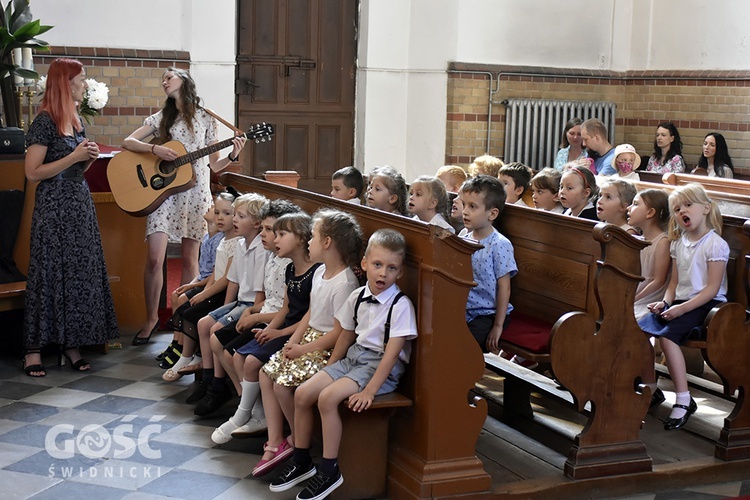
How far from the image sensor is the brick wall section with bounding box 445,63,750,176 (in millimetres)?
9445

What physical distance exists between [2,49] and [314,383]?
424 cm

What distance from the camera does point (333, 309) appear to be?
3.83m

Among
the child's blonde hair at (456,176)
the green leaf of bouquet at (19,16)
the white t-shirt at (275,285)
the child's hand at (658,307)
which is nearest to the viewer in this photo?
the child's hand at (658,307)

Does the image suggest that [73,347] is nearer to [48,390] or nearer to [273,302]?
[48,390]

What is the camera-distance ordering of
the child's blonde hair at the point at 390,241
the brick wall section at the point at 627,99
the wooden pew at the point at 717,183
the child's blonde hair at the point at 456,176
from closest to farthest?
the child's blonde hair at the point at 390,241 < the child's blonde hair at the point at 456,176 < the wooden pew at the point at 717,183 < the brick wall section at the point at 627,99

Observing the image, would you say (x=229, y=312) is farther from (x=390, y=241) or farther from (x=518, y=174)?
(x=518, y=174)

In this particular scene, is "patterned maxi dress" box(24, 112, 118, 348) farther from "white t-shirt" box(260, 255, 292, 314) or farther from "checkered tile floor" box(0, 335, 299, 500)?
"white t-shirt" box(260, 255, 292, 314)

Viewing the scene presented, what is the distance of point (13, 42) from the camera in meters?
6.59

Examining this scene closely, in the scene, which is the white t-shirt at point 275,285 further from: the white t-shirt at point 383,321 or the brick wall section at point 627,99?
the brick wall section at point 627,99

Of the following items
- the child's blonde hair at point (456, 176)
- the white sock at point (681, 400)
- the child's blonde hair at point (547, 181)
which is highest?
the child's blonde hair at point (547, 181)

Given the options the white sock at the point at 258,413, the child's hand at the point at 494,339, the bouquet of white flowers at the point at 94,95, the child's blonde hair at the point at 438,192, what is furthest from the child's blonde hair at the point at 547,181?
the bouquet of white flowers at the point at 94,95

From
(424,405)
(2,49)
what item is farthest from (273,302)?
(2,49)

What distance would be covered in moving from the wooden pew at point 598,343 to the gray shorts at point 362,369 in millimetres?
565

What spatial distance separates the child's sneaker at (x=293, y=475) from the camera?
3618mm
